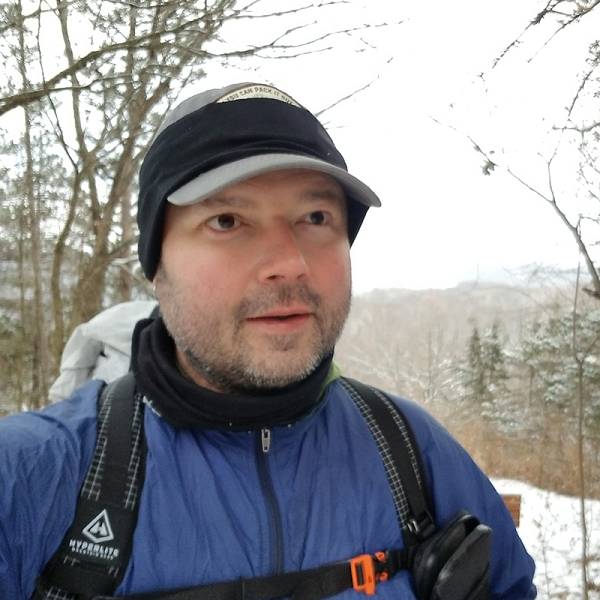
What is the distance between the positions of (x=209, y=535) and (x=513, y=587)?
831 mm

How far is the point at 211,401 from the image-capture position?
3.45 feet

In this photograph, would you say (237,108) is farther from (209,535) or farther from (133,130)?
(133,130)

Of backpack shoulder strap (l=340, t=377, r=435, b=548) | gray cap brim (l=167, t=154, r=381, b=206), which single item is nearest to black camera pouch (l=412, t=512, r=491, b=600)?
backpack shoulder strap (l=340, t=377, r=435, b=548)

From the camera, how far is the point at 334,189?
118cm

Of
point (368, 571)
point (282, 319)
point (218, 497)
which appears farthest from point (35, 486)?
point (368, 571)

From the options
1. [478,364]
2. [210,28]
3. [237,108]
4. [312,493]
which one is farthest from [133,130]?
[478,364]

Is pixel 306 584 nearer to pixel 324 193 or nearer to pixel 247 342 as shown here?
pixel 247 342

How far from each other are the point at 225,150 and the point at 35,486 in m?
0.70

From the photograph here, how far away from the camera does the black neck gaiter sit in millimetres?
1052

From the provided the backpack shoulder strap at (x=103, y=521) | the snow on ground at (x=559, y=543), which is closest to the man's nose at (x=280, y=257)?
the backpack shoulder strap at (x=103, y=521)

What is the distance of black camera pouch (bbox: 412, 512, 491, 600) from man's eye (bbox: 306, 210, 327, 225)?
0.71m

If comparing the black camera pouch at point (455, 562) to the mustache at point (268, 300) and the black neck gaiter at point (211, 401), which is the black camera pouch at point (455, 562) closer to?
the black neck gaiter at point (211, 401)

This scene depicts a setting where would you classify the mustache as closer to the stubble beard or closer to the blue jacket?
the stubble beard

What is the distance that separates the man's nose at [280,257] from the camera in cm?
104
